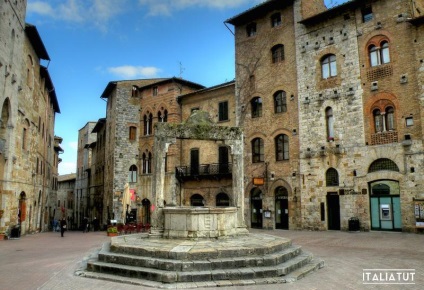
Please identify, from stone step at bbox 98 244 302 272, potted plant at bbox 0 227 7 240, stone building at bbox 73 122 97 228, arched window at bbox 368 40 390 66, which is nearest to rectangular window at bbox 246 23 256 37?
arched window at bbox 368 40 390 66

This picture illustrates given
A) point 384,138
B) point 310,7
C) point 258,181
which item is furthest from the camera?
point 310,7

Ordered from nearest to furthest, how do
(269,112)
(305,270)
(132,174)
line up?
1. (305,270)
2. (269,112)
3. (132,174)

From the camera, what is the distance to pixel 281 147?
24.6m

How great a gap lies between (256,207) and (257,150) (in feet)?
13.3

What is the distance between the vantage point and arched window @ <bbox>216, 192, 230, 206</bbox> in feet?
89.6

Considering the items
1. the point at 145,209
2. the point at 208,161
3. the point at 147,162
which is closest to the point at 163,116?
the point at 147,162

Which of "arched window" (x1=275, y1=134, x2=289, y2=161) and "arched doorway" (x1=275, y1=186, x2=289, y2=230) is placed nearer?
"arched doorway" (x1=275, y1=186, x2=289, y2=230)

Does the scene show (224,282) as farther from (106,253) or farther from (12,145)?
(12,145)

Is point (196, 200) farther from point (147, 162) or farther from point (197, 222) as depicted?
point (197, 222)

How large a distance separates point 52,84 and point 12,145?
494 inches

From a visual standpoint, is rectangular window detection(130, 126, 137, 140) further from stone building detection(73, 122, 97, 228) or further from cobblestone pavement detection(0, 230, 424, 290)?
cobblestone pavement detection(0, 230, 424, 290)

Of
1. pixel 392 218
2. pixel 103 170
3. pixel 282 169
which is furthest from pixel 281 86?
pixel 103 170

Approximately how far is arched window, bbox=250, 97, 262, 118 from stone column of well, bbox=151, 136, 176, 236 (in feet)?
45.5

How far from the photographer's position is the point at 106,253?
32.7 feet
